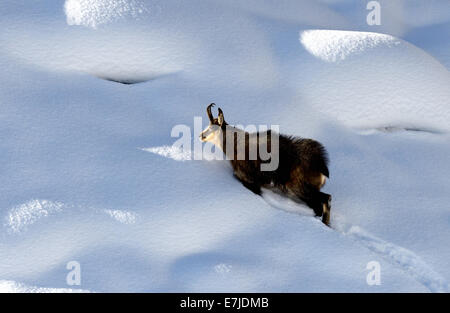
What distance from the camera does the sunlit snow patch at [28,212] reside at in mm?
4051

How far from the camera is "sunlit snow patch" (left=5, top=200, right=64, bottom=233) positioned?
4.05 meters

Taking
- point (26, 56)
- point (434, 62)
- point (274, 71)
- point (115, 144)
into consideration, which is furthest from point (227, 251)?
point (434, 62)

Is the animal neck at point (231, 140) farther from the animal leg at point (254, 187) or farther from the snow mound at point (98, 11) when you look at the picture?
the snow mound at point (98, 11)

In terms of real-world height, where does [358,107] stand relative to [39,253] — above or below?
above

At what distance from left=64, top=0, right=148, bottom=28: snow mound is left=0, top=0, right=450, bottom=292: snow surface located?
18mm

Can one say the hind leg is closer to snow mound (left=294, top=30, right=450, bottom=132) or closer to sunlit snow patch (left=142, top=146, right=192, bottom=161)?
sunlit snow patch (left=142, top=146, right=192, bottom=161)

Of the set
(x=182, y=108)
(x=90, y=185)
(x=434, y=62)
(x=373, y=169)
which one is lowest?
(x=90, y=185)

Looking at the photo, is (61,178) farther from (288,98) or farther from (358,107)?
(358,107)

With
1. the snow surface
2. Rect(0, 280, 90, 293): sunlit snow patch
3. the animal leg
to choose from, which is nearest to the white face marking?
the snow surface

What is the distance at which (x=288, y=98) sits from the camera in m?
5.64

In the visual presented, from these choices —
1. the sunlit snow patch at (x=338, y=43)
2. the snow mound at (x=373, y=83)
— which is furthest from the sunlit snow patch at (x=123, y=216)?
the sunlit snow patch at (x=338, y=43)

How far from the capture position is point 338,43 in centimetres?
609

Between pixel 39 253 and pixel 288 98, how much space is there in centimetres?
297
